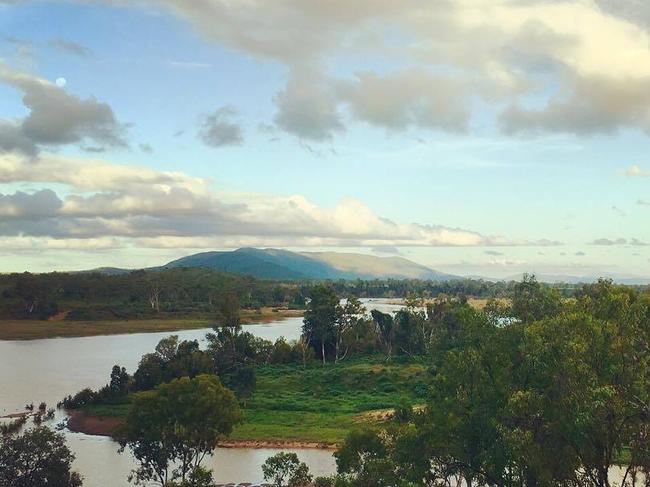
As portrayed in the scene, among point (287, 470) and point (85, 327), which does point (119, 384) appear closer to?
point (287, 470)

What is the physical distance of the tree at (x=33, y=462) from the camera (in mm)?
38844

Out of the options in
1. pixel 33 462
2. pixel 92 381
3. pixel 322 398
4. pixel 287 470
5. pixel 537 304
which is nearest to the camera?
pixel 537 304

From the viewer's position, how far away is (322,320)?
364ft

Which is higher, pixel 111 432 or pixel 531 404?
pixel 531 404

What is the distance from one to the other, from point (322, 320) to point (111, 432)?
52483mm

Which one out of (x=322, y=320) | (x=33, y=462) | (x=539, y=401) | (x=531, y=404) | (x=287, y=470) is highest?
(x=539, y=401)

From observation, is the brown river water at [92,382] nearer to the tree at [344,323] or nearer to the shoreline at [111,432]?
the shoreline at [111,432]

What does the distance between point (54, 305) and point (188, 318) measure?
39.3 metres

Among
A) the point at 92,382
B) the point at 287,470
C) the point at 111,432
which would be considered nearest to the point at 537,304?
the point at 287,470

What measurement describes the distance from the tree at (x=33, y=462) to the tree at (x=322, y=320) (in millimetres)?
71051

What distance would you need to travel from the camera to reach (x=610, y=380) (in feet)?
80.7

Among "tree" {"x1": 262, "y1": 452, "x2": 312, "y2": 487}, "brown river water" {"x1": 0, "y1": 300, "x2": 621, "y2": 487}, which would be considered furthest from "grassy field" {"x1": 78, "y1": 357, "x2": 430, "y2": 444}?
"tree" {"x1": 262, "y1": 452, "x2": 312, "y2": 487}

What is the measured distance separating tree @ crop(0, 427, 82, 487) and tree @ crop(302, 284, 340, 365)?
71.1m

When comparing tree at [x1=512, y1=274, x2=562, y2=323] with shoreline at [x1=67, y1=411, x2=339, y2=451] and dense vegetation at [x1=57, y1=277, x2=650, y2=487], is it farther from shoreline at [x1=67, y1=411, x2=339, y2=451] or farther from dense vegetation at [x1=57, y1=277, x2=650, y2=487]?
shoreline at [x1=67, y1=411, x2=339, y2=451]
